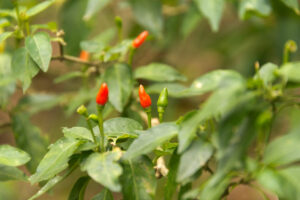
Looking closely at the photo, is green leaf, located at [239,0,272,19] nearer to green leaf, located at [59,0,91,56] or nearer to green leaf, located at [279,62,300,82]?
green leaf, located at [59,0,91,56]

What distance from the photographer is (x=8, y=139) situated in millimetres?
2807

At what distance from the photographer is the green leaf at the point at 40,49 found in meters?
0.98

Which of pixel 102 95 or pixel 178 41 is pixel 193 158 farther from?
pixel 178 41

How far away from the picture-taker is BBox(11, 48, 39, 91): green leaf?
1008 mm

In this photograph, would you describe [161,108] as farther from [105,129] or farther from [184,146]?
[184,146]

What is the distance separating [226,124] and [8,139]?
2413 mm

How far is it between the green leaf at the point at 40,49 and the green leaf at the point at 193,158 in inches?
16.3

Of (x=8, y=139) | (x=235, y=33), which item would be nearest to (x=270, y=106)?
(x=235, y=33)

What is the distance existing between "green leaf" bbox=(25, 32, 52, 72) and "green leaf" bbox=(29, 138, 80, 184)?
0.23 meters

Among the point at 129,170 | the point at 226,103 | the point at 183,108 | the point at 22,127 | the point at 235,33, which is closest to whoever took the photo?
the point at 226,103

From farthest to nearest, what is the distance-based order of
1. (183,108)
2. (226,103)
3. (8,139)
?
1. (8,139)
2. (183,108)
3. (226,103)

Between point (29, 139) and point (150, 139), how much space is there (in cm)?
71

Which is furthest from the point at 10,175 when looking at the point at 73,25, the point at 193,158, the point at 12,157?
the point at 73,25

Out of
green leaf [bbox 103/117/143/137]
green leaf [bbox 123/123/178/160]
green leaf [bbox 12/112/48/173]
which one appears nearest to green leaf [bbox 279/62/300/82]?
green leaf [bbox 123/123/178/160]
